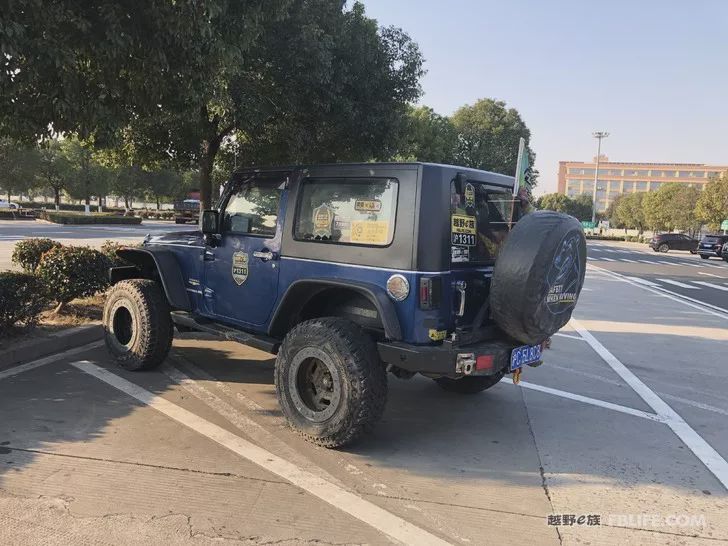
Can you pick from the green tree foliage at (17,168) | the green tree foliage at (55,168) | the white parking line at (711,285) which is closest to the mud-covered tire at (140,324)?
the white parking line at (711,285)

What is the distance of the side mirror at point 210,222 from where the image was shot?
5.06m

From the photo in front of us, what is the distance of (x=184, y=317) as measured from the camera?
5.43 m

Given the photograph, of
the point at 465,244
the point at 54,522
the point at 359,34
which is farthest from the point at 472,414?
the point at 359,34

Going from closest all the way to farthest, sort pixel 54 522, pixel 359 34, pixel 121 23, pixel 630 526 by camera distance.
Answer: pixel 54 522, pixel 630 526, pixel 121 23, pixel 359 34

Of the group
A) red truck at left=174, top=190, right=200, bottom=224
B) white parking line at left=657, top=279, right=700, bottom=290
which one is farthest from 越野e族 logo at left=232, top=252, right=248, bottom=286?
red truck at left=174, top=190, right=200, bottom=224

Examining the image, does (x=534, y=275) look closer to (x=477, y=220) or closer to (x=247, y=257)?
(x=477, y=220)

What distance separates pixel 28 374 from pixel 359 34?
7.89 m

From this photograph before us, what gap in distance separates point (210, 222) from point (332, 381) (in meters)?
1.99

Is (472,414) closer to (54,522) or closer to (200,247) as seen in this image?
(200,247)

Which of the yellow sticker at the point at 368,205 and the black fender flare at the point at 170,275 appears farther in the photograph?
the black fender flare at the point at 170,275

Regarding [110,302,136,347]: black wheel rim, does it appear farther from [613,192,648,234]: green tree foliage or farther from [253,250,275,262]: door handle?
[613,192,648,234]: green tree foliage

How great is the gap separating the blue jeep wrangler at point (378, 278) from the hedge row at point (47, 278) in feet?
7.65

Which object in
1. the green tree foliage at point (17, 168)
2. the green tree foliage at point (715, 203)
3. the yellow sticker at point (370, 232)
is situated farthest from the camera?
the green tree foliage at point (715, 203)

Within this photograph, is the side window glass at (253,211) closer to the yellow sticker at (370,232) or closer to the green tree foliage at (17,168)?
the yellow sticker at (370,232)
